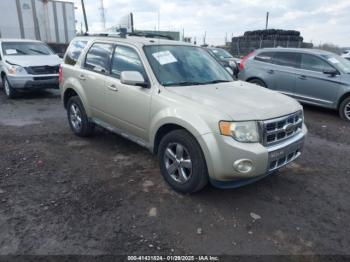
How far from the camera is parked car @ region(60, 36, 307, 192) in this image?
3061 millimetres

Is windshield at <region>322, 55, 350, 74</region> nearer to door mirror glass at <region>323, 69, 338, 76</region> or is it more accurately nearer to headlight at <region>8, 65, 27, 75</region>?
door mirror glass at <region>323, 69, 338, 76</region>

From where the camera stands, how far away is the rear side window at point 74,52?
537 centimetres

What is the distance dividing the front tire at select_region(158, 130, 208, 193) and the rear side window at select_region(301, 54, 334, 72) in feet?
19.1

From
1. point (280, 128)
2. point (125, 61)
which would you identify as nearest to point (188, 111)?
point (280, 128)

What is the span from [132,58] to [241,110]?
71.4 inches

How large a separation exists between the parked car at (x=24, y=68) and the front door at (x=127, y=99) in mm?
5583

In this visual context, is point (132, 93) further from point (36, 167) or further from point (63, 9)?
point (63, 9)

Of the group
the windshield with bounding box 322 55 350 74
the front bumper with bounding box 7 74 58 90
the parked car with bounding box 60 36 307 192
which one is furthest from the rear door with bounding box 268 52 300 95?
the front bumper with bounding box 7 74 58 90

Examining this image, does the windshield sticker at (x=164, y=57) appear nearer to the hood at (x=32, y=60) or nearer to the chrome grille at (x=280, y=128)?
the chrome grille at (x=280, y=128)

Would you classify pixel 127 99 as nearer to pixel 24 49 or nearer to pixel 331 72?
pixel 331 72

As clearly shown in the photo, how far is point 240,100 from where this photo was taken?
3469mm

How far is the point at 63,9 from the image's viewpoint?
28906 millimetres

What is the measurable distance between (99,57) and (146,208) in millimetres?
2670

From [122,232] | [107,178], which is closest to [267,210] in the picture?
[122,232]
